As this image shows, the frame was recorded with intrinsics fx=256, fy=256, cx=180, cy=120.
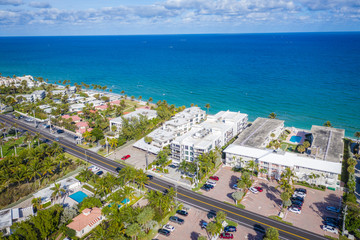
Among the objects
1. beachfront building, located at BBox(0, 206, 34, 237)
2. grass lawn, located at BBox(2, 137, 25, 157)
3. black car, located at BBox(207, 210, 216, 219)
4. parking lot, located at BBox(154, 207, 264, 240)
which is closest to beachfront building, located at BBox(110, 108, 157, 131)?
grass lawn, located at BBox(2, 137, 25, 157)

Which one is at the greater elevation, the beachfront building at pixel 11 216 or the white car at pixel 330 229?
the beachfront building at pixel 11 216

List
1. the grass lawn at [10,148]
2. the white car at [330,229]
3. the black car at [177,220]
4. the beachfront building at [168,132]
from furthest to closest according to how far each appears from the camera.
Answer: the grass lawn at [10,148], the beachfront building at [168,132], the black car at [177,220], the white car at [330,229]

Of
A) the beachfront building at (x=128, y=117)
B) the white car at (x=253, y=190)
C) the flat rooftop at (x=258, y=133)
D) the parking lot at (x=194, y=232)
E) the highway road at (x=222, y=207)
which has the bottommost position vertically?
the parking lot at (x=194, y=232)

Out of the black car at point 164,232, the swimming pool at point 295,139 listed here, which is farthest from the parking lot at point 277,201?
the swimming pool at point 295,139

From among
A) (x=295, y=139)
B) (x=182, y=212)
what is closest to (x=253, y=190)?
(x=182, y=212)

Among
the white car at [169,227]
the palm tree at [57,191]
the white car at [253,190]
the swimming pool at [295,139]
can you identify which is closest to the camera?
the white car at [169,227]

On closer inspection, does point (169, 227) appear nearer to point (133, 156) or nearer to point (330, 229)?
point (330, 229)

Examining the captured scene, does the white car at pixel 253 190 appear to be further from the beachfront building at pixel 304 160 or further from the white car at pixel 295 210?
the white car at pixel 295 210
